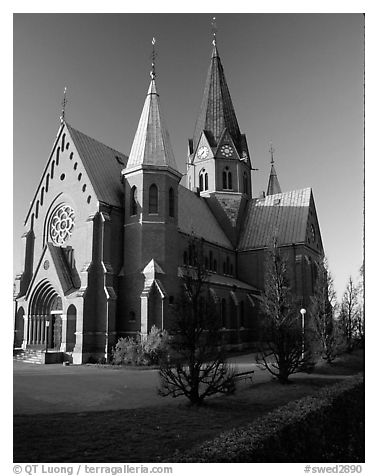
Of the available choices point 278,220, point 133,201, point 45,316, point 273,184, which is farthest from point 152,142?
point 273,184

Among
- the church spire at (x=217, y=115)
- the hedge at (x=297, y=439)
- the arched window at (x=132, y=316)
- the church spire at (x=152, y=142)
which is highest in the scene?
the church spire at (x=217, y=115)

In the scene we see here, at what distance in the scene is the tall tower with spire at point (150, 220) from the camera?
33250 mm

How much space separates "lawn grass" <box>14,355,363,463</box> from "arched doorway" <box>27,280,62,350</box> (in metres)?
20.2

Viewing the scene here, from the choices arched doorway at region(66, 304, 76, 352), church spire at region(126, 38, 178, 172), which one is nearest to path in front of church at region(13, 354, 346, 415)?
arched doorway at region(66, 304, 76, 352)

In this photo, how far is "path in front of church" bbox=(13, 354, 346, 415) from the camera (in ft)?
53.8

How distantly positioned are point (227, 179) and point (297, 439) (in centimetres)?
4800

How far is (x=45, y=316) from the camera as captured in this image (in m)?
34.8

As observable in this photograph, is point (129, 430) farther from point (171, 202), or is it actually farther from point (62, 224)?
point (62, 224)

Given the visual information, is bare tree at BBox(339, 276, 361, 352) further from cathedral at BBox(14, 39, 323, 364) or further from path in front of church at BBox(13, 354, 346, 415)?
cathedral at BBox(14, 39, 323, 364)

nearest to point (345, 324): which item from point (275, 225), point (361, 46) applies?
point (275, 225)

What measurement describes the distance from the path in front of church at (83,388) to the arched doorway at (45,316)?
5.50m

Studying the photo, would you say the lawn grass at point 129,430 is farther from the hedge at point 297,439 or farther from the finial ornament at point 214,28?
the finial ornament at point 214,28

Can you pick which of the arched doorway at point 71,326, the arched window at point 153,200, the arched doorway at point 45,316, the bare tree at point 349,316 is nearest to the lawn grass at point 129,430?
the bare tree at point 349,316
